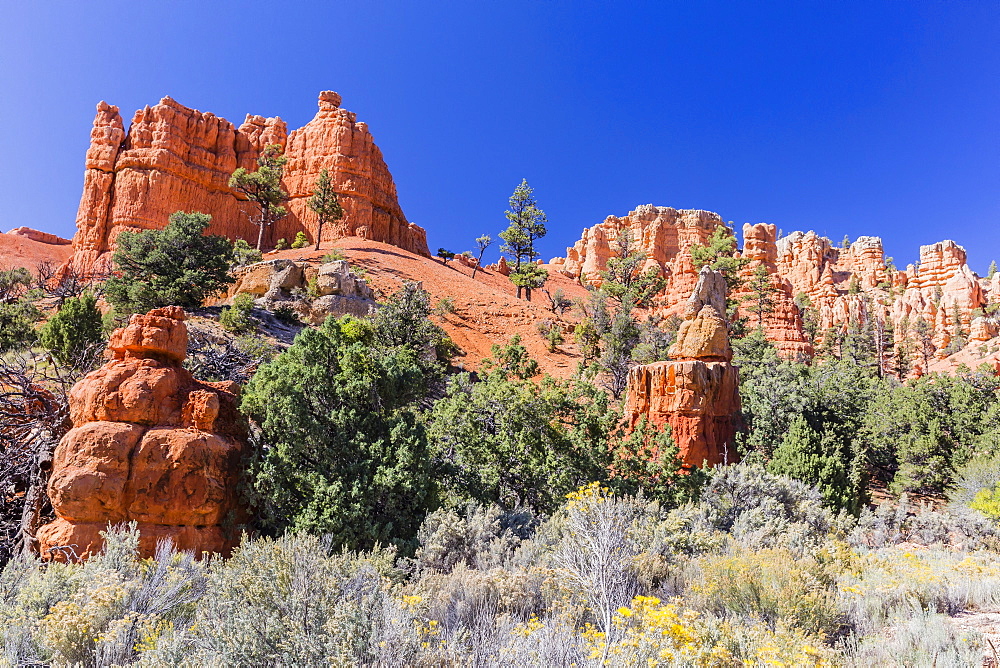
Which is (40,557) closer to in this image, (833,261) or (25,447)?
(25,447)

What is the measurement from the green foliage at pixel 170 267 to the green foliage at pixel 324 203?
18630mm

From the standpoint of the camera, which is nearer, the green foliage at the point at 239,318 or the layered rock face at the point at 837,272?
the green foliage at the point at 239,318

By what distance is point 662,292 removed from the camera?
5062 cm

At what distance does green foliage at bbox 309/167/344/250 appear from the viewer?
4575cm

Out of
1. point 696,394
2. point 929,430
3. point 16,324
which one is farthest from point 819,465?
point 16,324

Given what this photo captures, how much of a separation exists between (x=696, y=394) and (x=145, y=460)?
13.8 meters

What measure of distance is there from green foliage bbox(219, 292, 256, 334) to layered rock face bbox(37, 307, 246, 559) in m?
13.6

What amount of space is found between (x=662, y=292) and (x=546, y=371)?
25.6 meters

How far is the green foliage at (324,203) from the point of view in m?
45.8

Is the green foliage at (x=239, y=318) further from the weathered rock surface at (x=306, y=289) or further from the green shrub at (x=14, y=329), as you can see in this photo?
the green shrub at (x=14, y=329)

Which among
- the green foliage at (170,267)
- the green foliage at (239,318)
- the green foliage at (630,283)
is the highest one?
the green foliage at (630,283)

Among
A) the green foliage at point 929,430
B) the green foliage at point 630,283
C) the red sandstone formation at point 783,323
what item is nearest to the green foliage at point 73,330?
the green foliage at point 929,430

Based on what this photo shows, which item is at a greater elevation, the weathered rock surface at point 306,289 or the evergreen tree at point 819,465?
the weathered rock surface at point 306,289

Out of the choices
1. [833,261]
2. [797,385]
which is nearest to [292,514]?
[797,385]
